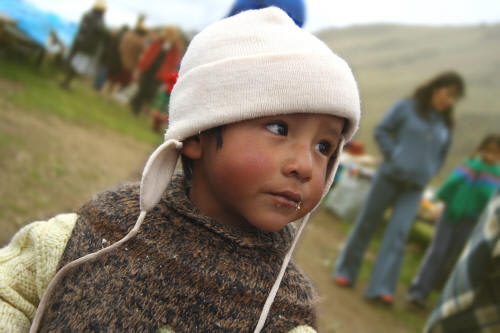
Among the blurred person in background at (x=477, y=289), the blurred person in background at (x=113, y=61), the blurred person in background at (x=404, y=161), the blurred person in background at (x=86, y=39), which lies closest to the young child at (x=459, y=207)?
the blurred person in background at (x=404, y=161)

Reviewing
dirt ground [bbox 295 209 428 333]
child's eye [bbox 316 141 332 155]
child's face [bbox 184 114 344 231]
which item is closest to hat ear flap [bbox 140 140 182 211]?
child's face [bbox 184 114 344 231]

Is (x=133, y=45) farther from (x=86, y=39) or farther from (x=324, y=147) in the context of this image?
(x=324, y=147)

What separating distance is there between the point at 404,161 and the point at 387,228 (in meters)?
0.69

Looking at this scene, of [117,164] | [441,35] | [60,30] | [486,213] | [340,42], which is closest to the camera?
[486,213]

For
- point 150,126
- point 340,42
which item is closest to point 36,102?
point 150,126

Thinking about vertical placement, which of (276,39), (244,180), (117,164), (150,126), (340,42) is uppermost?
(276,39)

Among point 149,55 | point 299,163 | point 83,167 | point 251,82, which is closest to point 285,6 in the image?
point 251,82

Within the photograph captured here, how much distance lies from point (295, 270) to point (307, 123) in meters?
0.50

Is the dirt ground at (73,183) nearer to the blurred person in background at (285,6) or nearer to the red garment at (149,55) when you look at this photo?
the blurred person in background at (285,6)

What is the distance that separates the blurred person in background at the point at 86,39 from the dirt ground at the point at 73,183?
3.33 metres

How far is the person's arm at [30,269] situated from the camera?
49.8 inches

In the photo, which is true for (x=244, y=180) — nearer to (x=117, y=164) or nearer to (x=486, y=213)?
(x=486, y=213)

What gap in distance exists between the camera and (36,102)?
6492 millimetres

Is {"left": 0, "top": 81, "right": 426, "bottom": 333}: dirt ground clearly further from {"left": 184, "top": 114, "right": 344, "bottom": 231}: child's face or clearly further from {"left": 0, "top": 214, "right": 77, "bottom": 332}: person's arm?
{"left": 184, "top": 114, "right": 344, "bottom": 231}: child's face
